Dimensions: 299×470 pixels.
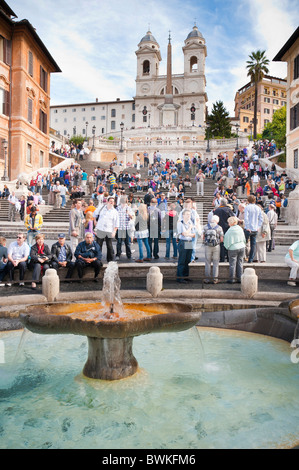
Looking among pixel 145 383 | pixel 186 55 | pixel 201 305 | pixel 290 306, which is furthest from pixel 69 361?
pixel 186 55

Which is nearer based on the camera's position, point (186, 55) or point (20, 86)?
point (20, 86)

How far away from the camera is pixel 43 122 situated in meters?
37.7

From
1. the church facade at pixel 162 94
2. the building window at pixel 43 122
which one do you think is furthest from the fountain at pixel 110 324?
the church facade at pixel 162 94

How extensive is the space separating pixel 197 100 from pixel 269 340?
83.4m

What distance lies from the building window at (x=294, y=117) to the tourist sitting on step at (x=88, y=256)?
25.2 meters

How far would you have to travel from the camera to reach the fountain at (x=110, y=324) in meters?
4.95

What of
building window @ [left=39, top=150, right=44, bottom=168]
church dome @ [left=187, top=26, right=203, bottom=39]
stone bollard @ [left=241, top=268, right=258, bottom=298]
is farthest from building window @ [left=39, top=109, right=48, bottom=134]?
church dome @ [left=187, top=26, right=203, bottom=39]

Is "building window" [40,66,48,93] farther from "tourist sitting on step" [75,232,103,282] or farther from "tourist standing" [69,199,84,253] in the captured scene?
"tourist sitting on step" [75,232,103,282]

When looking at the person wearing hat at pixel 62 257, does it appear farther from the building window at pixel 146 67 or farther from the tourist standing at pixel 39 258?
the building window at pixel 146 67

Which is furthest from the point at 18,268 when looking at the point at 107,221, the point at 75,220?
the point at 107,221

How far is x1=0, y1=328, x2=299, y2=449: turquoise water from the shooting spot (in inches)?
159

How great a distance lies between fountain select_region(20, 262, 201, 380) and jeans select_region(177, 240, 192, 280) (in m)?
3.64

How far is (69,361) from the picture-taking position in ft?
20.0
